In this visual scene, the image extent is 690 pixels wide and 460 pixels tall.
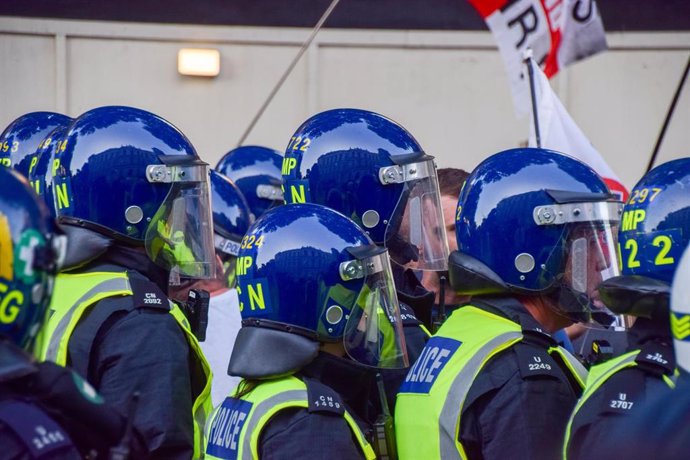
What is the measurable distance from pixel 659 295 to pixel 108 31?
7.38 metres

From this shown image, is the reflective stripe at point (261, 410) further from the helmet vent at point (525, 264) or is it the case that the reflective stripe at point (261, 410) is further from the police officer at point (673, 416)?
the police officer at point (673, 416)

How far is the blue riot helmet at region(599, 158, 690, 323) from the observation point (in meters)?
3.25

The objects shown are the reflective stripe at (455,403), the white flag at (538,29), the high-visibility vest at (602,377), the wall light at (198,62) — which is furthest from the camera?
the wall light at (198,62)

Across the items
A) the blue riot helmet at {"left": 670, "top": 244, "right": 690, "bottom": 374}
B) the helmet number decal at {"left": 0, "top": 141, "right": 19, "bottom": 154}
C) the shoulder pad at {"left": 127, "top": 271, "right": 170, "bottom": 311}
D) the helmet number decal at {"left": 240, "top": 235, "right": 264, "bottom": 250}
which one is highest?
the helmet number decal at {"left": 0, "top": 141, "right": 19, "bottom": 154}

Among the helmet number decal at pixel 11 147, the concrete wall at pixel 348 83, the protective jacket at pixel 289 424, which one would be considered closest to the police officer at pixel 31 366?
the protective jacket at pixel 289 424

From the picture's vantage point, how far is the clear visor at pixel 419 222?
462 cm

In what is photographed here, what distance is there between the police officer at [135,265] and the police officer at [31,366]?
4.16 ft

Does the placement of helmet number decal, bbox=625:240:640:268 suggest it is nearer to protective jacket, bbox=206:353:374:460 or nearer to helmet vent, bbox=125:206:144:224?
protective jacket, bbox=206:353:374:460

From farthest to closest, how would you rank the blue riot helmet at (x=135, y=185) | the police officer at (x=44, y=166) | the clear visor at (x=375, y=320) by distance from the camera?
the police officer at (x=44, y=166) < the blue riot helmet at (x=135, y=185) < the clear visor at (x=375, y=320)

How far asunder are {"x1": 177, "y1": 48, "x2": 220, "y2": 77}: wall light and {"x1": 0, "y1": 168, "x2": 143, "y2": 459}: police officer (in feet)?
24.5

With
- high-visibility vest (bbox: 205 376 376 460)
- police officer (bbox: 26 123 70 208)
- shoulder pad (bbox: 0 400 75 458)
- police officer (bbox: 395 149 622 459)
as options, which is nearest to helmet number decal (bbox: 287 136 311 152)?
police officer (bbox: 395 149 622 459)

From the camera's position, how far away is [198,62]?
9828mm

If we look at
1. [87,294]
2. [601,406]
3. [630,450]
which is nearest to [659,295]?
[601,406]

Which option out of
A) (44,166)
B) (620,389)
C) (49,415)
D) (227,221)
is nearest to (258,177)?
(227,221)
